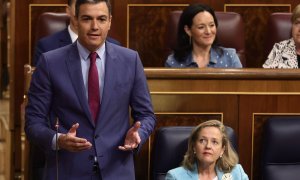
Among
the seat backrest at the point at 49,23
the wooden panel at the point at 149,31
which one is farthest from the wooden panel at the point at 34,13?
the wooden panel at the point at 149,31

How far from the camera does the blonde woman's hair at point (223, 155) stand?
174 centimetres

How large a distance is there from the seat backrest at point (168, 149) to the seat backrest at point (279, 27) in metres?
0.72

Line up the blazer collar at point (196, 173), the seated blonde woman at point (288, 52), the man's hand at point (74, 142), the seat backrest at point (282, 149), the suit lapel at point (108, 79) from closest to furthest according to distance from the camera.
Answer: the man's hand at point (74, 142) → the suit lapel at point (108, 79) → the blazer collar at point (196, 173) → the seat backrest at point (282, 149) → the seated blonde woman at point (288, 52)

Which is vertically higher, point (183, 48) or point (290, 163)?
point (183, 48)

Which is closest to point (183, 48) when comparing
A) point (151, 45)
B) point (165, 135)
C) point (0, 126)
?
point (151, 45)

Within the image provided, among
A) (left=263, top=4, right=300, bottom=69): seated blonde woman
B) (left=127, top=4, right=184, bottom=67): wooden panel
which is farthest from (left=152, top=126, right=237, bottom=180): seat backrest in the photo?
(left=127, top=4, right=184, bottom=67): wooden panel

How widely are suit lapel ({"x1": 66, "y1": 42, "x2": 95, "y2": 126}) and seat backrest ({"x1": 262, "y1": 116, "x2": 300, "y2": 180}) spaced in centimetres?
55

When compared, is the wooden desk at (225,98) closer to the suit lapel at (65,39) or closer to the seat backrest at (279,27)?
the suit lapel at (65,39)

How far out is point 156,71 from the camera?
1.87m

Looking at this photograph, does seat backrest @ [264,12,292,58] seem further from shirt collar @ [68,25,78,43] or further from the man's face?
the man's face

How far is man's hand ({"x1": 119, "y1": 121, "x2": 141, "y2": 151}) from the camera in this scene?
1.42m

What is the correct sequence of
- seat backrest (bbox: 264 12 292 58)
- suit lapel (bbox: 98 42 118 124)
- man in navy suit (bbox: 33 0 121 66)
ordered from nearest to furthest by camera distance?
suit lapel (bbox: 98 42 118 124) < man in navy suit (bbox: 33 0 121 66) < seat backrest (bbox: 264 12 292 58)

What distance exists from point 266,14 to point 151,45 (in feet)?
1.25

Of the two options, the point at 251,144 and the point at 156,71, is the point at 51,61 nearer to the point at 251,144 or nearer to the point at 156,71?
the point at 156,71
